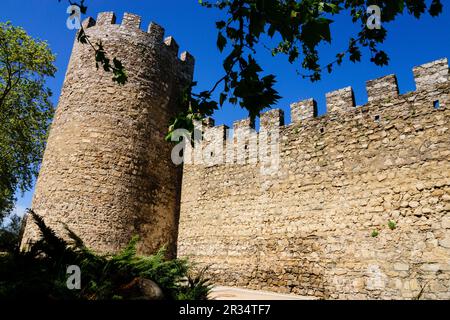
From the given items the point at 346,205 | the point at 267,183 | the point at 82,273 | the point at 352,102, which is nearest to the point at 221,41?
the point at 82,273

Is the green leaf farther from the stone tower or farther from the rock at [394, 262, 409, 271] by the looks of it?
the stone tower

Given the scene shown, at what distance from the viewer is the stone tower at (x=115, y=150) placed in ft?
26.5

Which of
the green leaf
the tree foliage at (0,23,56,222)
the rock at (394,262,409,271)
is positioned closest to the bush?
the green leaf

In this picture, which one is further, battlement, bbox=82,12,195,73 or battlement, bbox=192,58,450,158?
battlement, bbox=82,12,195,73

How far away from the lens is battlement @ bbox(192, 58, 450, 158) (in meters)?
Answer: 6.39

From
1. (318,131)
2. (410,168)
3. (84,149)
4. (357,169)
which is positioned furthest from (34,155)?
(410,168)

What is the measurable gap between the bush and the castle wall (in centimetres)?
389

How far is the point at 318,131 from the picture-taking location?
25.8 feet

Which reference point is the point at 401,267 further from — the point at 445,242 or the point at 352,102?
the point at 352,102

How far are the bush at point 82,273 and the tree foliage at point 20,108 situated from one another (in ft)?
45.2

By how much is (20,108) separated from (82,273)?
52.5 ft

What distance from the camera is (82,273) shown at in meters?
3.00

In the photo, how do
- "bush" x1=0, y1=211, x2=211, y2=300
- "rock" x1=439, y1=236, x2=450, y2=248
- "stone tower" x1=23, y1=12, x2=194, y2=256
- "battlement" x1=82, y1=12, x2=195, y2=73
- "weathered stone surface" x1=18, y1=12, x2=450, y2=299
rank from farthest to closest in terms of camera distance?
"battlement" x1=82, y1=12, x2=195, y2=73
"stone tower" x1=23, y1=12, x2=194, y2=256
"weathered stone surface" x1=18, y1=12, x2=450, y2=299
"rock" x1=439, y1=236, x2=450, y2=248
"bush" x1=0, y1=211, x2=211, y2=300

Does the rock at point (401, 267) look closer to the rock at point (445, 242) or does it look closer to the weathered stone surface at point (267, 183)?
the weathered stone surface at point (267, 183)
